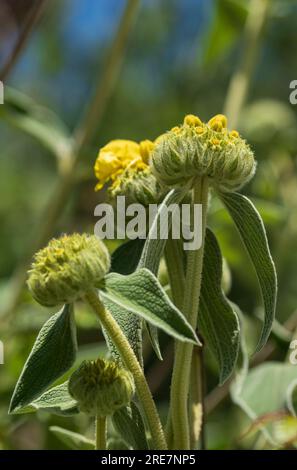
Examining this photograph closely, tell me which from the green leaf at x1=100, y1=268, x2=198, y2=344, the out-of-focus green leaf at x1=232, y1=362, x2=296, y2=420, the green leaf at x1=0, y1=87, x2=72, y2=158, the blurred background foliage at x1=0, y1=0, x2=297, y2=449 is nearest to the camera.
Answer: the green leaf at x1=100, y1=268, x2=198, y2=344

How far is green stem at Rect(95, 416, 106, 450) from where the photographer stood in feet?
2.05

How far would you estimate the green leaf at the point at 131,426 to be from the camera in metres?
0.65

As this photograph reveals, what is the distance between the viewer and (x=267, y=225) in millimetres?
1505

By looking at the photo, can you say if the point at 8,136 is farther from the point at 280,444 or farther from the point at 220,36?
the point at 280,444

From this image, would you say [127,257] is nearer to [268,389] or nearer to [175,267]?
[175,267]

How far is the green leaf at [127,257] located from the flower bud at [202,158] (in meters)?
0.08

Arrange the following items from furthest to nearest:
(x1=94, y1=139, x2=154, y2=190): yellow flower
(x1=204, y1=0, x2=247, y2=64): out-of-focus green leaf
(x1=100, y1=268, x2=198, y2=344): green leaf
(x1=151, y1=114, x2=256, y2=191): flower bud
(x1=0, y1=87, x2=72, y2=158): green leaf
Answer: (x1=204, y1=0, x2=247, y2=64): out-of-focus green leaf → (x1=0, y1=87, x2=72, y2=158): green leaf → (x1=94, y1=139, x2=154, y2=190): yellow flower → (x1=151, y1=114, x2=256, y2=191): flower bud → (x1=100, y1=268, x2=198, y2=344): green leaf

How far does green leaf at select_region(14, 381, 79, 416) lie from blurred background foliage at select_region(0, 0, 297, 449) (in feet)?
0.61

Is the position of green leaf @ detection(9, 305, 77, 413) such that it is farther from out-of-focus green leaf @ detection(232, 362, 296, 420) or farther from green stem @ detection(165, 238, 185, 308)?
out-of-focus green leaf @ detection(232, 362, 296, 420)

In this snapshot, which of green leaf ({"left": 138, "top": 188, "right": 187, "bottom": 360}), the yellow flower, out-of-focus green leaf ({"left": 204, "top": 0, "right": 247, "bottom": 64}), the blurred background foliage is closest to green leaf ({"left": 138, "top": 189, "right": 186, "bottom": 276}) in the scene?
green leaf ({"left": 138, "top": 188, "right": 187, "bottom": 360})

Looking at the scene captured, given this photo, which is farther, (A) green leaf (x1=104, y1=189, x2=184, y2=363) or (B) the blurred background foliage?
(B) the blurred background foliage

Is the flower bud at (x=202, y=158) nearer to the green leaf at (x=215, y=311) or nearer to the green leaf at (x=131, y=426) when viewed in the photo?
the green leaf at (x=215, y=311)

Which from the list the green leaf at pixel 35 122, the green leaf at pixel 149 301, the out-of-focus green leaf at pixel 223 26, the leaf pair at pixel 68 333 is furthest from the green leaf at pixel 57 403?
the out-of-focus green leaf at pixel 223 26

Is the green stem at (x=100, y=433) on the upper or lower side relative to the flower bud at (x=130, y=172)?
lower
